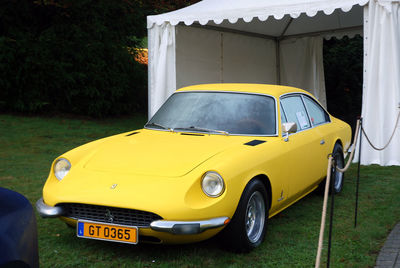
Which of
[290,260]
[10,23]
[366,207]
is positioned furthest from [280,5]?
[10,23]

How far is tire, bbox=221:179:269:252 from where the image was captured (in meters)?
3.95

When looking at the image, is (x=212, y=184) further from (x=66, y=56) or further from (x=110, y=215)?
(x=66, y=56)

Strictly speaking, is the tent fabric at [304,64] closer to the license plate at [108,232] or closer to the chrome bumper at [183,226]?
the chrome bumper at [183,226]

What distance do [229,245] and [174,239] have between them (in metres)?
0.51

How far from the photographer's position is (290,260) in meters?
4.06

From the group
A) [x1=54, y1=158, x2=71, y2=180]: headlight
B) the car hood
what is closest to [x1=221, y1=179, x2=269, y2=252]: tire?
the car hood

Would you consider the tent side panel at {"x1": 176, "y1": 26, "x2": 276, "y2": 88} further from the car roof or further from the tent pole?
the car roof

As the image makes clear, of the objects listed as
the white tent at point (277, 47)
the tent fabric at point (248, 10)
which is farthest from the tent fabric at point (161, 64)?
the tent fabric at point (248, 10)

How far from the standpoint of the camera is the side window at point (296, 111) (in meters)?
5.30

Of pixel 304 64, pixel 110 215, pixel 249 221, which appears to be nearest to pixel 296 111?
pixel 249 221

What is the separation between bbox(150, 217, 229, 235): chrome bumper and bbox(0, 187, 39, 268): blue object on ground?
1.43 m

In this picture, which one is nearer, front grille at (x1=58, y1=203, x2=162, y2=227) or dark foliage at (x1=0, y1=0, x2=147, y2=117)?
front grille at (x1=58, y1=203, x2=162, y2=227)

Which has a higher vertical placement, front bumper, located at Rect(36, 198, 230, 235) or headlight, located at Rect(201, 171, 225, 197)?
headlight, located at Rect(201, 171, 225, 197)

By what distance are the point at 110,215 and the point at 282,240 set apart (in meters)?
1.65
